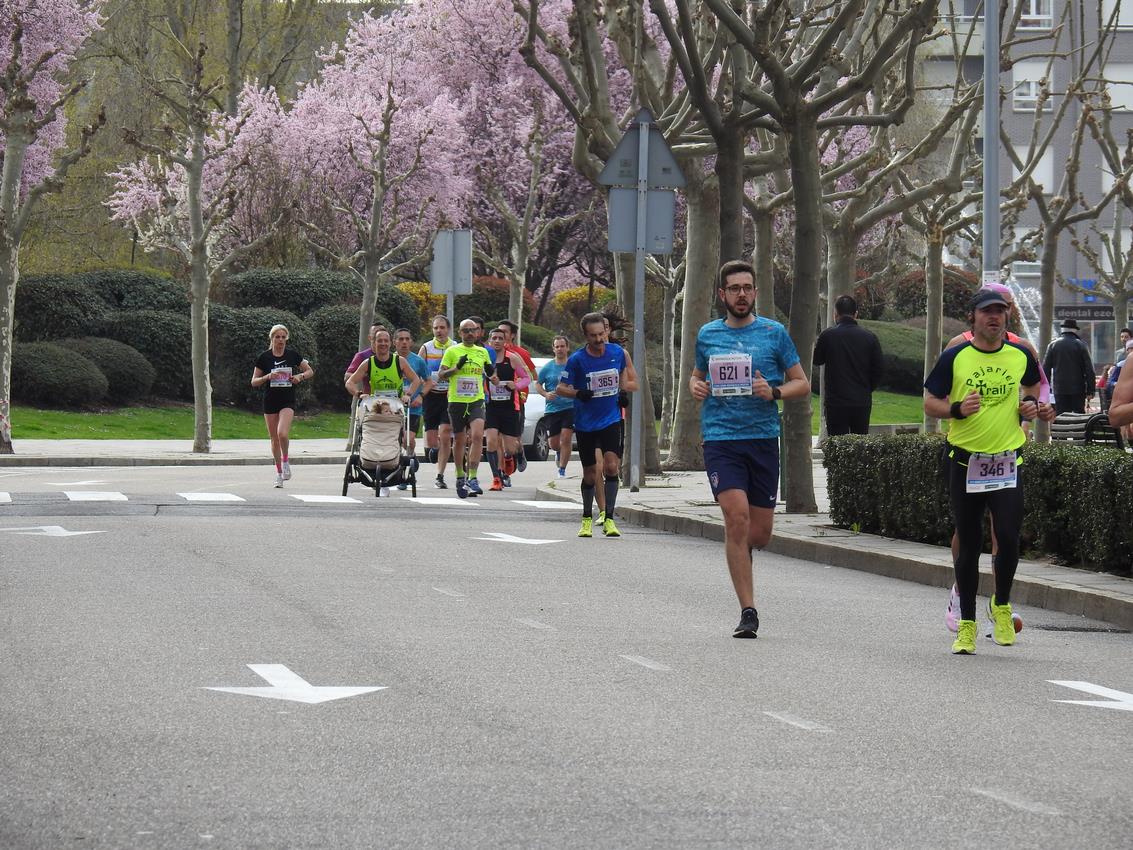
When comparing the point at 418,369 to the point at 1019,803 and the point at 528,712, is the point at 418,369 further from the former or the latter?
the point at 1019,803

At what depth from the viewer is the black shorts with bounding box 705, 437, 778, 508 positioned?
10.3m

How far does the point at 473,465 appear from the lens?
21797 millimetres

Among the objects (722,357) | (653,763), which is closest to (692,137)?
(722,357)

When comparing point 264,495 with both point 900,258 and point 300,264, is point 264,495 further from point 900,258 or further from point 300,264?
point 900,258

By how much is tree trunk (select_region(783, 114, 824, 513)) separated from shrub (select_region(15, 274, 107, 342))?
23.5 meters

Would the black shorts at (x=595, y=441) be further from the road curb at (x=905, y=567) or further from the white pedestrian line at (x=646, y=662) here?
the white pedestrian line at (x=646, y=662)

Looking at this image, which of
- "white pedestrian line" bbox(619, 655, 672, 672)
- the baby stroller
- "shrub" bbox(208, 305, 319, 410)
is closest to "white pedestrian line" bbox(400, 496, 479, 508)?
the baby stroller

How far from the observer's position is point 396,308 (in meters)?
44.9

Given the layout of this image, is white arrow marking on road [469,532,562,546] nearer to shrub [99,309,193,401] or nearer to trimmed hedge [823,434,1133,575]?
trimmed hedge [823,434,1133,575]

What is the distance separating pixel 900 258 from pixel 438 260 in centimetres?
2766

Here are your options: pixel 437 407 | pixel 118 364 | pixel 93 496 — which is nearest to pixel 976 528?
pixel 93 496

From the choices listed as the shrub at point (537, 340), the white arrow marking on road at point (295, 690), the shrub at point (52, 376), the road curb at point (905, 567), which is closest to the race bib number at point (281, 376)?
the road curb at point (905, 567)

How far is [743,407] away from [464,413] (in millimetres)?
11559

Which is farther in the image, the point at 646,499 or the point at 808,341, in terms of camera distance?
the point at 646,499
